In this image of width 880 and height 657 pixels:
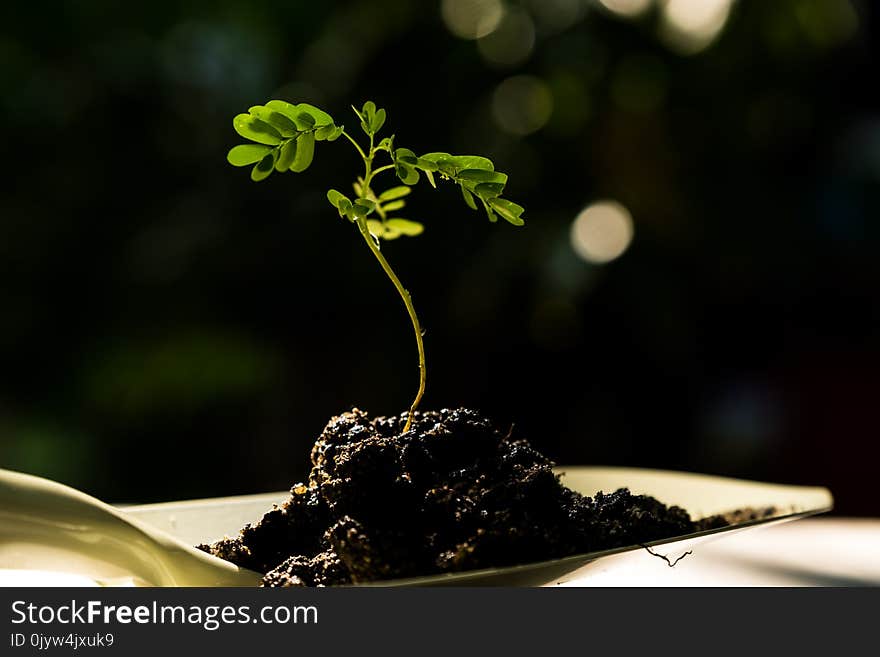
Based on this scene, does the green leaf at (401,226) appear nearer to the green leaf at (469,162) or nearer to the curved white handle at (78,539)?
the green leaf at (469,162)

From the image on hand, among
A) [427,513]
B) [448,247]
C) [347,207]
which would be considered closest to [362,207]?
[347,207]

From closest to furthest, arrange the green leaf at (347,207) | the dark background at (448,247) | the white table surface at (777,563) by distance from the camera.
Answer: the green leaf at (347,207) → the white table surface at (777,563) → the dark background at (448,247)

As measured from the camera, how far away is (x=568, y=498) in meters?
0.54

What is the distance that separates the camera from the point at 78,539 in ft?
1.57

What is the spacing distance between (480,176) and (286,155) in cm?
12

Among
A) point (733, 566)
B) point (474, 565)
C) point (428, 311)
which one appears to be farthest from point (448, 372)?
point (474, 565)

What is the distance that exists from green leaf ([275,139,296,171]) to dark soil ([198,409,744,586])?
6.6 inches

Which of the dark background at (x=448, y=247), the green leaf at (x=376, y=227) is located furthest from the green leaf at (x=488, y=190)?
the dark background at (x=448, y=247)

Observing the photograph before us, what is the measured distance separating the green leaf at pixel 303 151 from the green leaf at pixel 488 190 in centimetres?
11

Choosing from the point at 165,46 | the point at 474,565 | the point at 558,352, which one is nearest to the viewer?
the point at 474,565

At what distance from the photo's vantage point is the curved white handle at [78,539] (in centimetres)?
47

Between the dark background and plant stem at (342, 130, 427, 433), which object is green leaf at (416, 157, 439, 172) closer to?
plant stem at (342, 130, 427, 433)

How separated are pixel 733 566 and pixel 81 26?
1.80m

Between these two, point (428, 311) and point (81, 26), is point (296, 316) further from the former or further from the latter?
point (81, 26)
